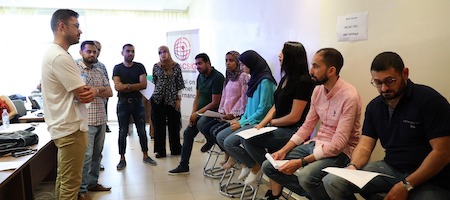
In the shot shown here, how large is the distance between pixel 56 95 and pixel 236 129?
1.45 meters

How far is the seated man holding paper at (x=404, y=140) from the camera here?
1.43 metres

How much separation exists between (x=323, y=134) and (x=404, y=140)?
54 centimetres

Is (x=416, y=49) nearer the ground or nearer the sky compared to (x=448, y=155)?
nearer the sky

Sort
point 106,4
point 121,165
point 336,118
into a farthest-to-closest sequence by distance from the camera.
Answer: point 106,4 < point 121,165 < point 336,118

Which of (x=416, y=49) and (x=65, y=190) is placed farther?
(x=65, y=190)

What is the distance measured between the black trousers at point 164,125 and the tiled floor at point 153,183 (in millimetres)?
152

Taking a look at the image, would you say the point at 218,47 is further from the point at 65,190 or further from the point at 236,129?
the point at 65,190

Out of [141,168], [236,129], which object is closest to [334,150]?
[236,129]

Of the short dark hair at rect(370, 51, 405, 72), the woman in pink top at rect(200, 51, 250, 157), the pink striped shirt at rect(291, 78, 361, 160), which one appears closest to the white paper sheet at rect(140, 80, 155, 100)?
the woman in pink top at rect(200, 51, 250, 157)

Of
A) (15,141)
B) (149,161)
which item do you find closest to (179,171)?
(149,161)

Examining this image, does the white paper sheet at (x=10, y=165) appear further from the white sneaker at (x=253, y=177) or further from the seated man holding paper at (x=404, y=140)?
the seated man holding paper at (x=404, y=140)

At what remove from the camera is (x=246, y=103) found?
10.4ft

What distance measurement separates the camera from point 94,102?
2.92 m

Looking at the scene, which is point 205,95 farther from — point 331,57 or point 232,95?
point 331,57
